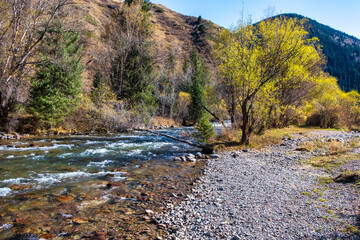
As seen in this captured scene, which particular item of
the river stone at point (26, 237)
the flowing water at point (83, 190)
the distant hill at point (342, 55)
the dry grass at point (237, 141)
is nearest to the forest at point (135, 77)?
the dry grass at point (237, 141)

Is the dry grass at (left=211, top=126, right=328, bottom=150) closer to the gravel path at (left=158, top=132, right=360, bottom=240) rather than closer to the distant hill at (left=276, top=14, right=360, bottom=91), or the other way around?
the gravel path at (left=158, top=132, right=360, bottom=240)

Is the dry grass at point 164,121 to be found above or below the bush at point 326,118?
below

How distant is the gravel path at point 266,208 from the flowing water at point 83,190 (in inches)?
30.9

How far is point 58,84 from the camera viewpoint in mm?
19984

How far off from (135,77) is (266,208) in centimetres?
2367

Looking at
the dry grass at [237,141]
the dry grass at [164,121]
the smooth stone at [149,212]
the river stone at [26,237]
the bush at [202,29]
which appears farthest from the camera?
the bush at [202,29]

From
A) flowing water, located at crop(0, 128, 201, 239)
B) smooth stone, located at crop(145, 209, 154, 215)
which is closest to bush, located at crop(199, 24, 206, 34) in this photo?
flowing water, located at crop(0, 128, 201, 239)

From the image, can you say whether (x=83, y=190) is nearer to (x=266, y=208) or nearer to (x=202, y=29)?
(x=266, y=208)

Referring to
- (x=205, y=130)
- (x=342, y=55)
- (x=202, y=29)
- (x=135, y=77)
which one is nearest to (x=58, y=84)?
(x=135, y=77)

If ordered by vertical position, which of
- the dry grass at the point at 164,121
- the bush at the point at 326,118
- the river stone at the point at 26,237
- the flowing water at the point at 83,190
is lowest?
→ the river stone at the point at 26,237

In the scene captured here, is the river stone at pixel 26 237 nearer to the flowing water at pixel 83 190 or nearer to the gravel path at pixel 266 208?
the flowing water at pixel 83 190

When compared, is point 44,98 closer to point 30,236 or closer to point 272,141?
point 30,236

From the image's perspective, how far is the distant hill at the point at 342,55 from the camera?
82.6 m

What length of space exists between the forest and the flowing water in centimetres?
630
